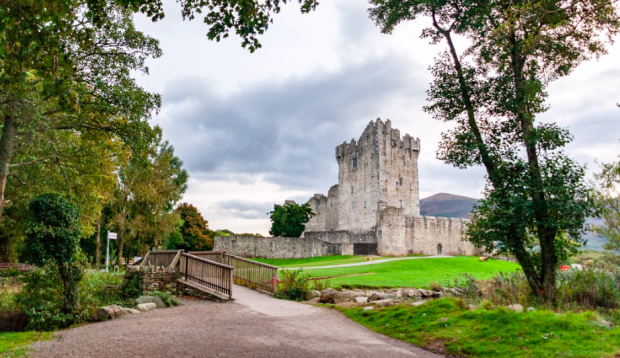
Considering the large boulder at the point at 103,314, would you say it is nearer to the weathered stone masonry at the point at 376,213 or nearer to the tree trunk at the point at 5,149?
the tree trunk at the point at 5,149

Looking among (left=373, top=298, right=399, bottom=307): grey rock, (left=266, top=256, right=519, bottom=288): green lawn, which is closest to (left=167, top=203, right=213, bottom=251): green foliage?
(left=266, top=256, right=519, bottom=288): green lawn

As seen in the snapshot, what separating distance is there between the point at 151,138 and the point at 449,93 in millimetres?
10627

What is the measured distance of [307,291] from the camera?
51.6 feet

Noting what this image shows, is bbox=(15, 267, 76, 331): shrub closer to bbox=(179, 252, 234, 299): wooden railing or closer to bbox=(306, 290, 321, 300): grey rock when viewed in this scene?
bbox=(179, 252, 234, 299): wooden railing

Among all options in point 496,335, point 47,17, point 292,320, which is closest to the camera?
point 47,17

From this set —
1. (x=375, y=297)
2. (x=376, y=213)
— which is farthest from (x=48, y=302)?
(x=376, y=213)

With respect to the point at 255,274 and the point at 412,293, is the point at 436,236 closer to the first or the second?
the point at 412,293

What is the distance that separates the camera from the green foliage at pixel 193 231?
51.7 meters

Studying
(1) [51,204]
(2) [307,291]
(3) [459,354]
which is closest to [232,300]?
(2) [307,291]

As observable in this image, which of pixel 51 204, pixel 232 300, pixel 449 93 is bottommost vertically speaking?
pixel 232 300

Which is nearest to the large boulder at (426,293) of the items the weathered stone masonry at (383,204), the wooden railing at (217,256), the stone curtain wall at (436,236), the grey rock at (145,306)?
the wooden railing at (217,256)

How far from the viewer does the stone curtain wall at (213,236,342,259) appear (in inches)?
1598

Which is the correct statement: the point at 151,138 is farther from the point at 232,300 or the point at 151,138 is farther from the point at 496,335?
the point at 496,335

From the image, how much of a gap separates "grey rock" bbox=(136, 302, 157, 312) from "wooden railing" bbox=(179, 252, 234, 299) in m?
2.72
